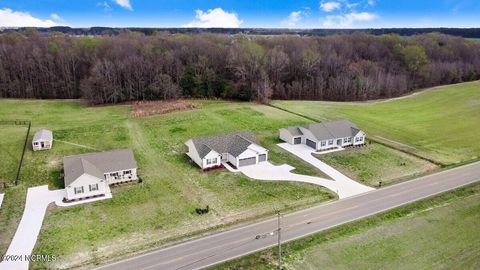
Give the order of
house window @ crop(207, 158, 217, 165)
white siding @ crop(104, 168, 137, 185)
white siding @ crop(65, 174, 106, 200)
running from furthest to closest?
house window @ crop(207, 158, 217, 165), white siding @ crop(104, 168, 137, 185), white siding @ crop(65, 174, 106, 200)

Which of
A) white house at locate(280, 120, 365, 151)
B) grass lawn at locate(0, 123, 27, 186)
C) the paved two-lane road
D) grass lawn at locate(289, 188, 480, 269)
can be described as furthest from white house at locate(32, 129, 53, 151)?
grass lawn at locate(289, 188, 480, 269)

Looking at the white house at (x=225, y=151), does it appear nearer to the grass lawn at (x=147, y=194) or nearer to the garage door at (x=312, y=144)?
the grass lawn at (x=147, y=194)

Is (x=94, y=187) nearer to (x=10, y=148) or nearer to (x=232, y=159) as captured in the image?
(x=232, y=159)

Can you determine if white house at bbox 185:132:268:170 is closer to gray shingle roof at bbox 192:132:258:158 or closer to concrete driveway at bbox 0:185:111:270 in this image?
gray shingle roof at bbox 192:132:258:158

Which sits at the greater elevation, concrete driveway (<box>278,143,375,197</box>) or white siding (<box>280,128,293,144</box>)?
white siding (<box>280,128,293,144</box>)

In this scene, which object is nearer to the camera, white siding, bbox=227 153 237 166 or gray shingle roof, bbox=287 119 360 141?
white siding, bbox=227 153 237 166

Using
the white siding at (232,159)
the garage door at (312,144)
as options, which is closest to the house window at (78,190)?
the white siding at (232,159)
